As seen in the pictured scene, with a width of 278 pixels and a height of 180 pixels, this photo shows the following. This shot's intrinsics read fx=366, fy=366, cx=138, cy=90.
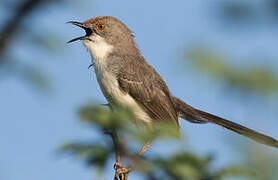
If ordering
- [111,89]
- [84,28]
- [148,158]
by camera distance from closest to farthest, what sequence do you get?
1. [148,158]
2. [111,89]
3. [84,28]

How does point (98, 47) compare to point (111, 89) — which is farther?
point (98, 47)

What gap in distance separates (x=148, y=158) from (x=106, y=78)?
485 centimetres

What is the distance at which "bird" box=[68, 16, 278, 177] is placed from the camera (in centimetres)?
652

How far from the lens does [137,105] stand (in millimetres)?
6785

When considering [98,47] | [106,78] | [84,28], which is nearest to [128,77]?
[106,78]

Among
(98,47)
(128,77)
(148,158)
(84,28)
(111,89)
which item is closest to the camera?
(148,158)

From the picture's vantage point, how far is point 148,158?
5.54 feet

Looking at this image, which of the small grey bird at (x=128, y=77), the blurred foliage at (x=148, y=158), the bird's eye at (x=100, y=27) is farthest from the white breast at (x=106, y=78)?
the blurred foliage at (x=148, y=158)

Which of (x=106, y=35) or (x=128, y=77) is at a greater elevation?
(x=106, y=35)

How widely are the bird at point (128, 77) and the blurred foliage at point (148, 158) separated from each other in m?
4.62

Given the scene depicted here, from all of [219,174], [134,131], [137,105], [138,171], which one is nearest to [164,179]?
[138,171]

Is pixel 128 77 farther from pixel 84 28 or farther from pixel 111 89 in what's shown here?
pixel 84 28

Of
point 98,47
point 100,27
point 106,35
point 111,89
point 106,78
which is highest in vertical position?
point 100,27

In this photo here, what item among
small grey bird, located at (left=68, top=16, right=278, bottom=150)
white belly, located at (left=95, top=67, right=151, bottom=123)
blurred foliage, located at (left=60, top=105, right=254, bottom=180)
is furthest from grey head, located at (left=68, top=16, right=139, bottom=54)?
blurred foliage, located at (left=60, top=105, right=254, bottom=180)
